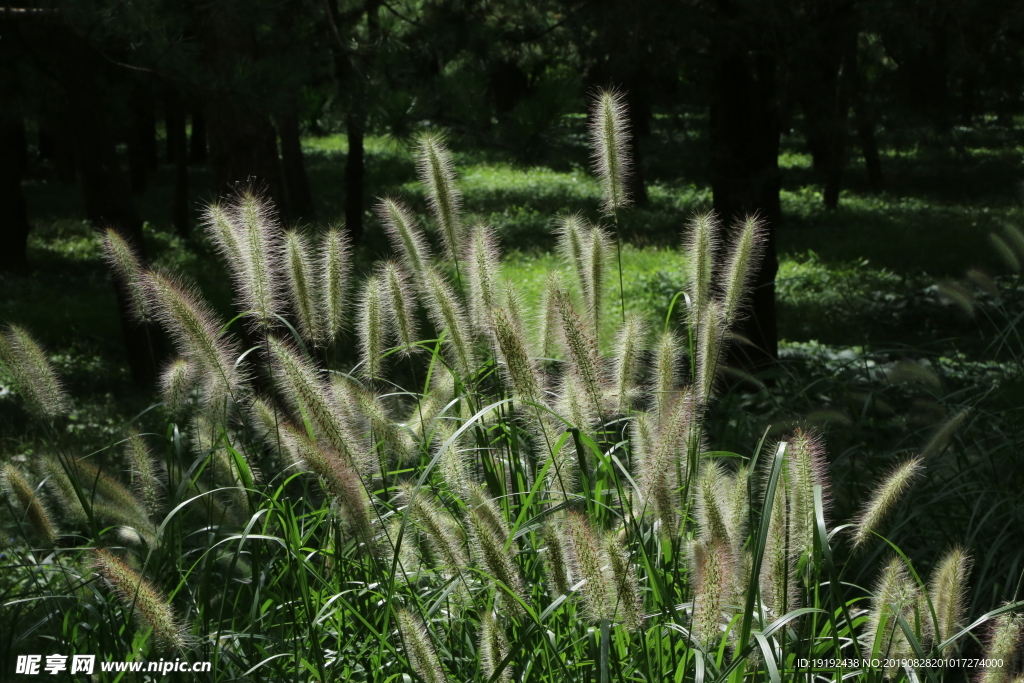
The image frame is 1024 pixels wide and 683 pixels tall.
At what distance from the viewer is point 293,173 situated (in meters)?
18.5

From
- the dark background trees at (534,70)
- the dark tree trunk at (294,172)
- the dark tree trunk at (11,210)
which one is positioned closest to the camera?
the dark background trees at (534,70)

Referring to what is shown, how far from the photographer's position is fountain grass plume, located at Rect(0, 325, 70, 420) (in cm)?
238

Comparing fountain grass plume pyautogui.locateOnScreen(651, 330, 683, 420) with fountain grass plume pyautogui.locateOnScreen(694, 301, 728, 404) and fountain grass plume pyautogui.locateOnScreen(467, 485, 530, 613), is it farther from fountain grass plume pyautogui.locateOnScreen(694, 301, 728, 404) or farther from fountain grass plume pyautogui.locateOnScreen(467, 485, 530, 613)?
fountain grass plume pyautogui.locateOnScreen(467, 485, 530, 613)

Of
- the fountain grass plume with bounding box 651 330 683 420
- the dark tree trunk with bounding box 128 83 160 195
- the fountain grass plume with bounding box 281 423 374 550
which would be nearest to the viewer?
the fountain grass plume with bounding box 281 423 374 550

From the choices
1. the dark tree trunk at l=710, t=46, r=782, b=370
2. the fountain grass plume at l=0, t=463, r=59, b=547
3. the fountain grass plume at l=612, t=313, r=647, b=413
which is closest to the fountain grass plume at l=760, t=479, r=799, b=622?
the fountain grass plume at l=612, t=313, r=647, b=413

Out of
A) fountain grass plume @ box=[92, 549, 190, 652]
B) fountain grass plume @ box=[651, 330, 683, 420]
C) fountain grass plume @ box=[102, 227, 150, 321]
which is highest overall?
fountain grass plume @ box=[102, 227, 150, 321]

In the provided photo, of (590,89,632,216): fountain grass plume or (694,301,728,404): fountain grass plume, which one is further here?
(590,89,632,216): fountain grass plume

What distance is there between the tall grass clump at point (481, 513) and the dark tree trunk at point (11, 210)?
1319 centimetres

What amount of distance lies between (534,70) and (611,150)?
7691 millimetres

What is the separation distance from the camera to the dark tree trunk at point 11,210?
14305mm

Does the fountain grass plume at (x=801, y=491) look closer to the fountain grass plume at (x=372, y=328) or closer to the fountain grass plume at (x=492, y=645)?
the fountain grass plume at (x=492, y=645)

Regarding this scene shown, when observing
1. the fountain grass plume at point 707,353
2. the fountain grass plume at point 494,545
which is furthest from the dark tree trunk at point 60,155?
the fountain grass plume at point 494,545

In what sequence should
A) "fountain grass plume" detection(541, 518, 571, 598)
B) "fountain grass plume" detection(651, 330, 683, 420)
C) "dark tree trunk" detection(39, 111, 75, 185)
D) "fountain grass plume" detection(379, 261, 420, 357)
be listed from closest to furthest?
"fountain grass plume" detection(541, 518, 571, 598) < "fountain grass plume" detection(651, 330, 683, 420) < "fountain grass plume" detection(379, 261, 420, 357) < "dark tree trunk" detection(39, 111, 75, 185)

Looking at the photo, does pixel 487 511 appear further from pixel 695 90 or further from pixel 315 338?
pixel 695 90
